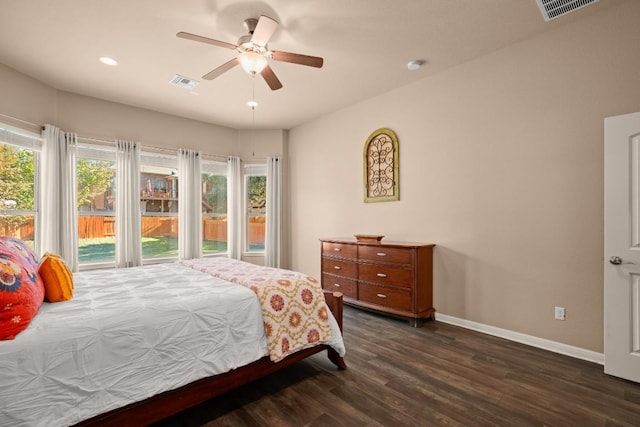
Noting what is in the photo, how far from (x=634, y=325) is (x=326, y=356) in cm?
236

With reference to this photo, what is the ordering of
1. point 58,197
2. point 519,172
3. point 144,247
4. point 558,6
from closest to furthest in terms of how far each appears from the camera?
point 558,6 → point 519,172 → point 58,197 → point 144,247

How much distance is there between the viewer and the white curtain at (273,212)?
5.49 metres

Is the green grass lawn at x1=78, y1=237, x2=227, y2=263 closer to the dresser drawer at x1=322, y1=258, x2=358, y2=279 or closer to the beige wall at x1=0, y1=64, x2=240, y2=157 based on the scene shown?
the beige wall at x1=0, y1=64, x2=240, y2=157

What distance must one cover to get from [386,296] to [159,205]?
12.4 ft

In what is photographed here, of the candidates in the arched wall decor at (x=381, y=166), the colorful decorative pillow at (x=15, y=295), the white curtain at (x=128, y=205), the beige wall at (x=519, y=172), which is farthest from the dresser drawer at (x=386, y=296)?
the white curtain at (x=128, y=205)

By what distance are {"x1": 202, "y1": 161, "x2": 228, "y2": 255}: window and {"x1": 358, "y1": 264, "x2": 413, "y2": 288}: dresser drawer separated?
289 centimetres

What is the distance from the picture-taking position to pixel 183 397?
174 cm

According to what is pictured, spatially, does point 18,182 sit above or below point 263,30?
below

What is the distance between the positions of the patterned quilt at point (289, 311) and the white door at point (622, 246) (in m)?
2.17

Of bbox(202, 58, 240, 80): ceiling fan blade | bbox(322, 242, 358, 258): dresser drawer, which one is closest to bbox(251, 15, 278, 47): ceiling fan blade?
bbox(202, 58, 240, 80): ceiling fan blade

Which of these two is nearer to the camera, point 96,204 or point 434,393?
point 434,393

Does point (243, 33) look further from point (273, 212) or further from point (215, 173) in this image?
point (273, 212)

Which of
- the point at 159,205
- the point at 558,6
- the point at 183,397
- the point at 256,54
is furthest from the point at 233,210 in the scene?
the point at 558,6

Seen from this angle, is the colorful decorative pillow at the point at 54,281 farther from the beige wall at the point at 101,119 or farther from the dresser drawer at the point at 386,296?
the dresser drawer at the point at 386,296
